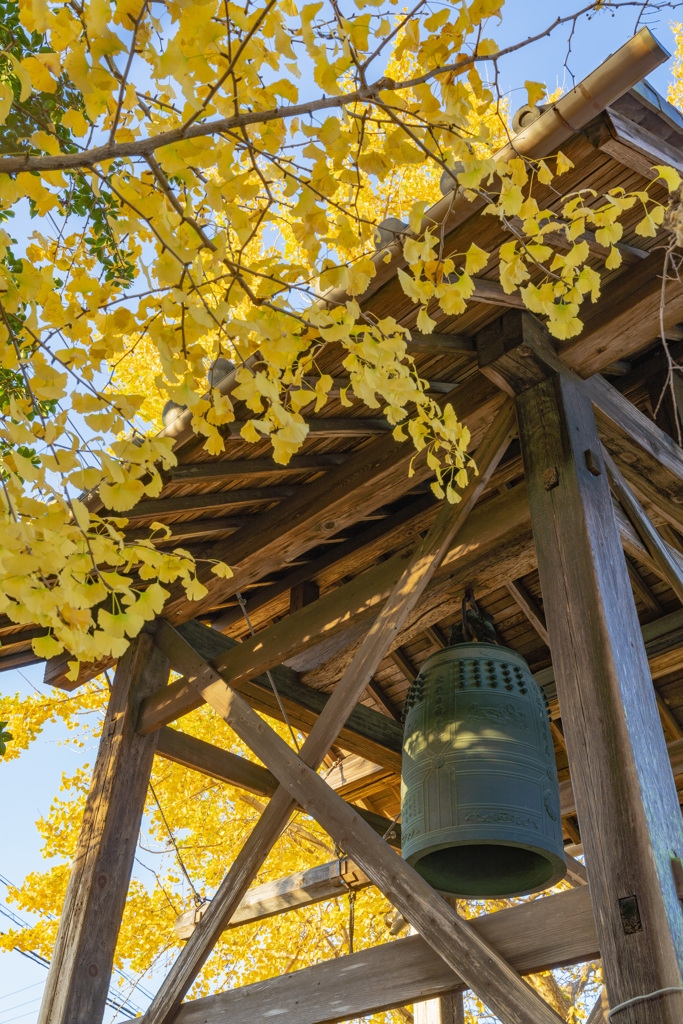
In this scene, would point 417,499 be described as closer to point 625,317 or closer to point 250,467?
point 250,467

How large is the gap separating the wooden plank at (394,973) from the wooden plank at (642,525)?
4.42ft

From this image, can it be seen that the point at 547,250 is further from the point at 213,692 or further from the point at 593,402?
Answer: the point at 213,692

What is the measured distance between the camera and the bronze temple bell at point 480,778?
2824 mm

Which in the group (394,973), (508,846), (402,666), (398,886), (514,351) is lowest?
(394,973)

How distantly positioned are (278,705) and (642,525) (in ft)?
7.19

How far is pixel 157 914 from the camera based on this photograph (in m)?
9.18

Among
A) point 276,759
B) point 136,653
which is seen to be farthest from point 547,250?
point 136,653

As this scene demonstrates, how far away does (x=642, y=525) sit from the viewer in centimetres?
337

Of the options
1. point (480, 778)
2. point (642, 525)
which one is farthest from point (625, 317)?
point (480, 778)

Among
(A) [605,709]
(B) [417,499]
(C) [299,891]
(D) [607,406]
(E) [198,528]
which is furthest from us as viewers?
(C) [299,891]

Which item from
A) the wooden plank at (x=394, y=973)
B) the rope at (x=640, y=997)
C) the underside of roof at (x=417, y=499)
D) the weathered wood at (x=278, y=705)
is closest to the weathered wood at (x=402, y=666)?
the underside of roof at (x=417, y=499)

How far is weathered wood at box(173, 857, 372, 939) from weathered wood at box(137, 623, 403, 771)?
62 centimetres

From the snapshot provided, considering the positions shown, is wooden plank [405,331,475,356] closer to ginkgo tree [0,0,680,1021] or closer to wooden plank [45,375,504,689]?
wooden plank [45,375,504,689]

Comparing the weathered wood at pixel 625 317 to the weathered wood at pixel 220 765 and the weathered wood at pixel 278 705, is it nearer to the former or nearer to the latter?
the weathered wood at pixel 278 705
